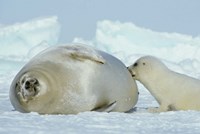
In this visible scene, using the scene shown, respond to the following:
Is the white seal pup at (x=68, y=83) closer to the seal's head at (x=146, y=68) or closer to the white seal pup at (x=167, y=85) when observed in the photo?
the white seal pup at (x=167, y=85)

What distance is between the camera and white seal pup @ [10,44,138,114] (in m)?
3.88

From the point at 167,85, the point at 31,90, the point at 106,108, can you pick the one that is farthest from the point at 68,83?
the point at 167,85

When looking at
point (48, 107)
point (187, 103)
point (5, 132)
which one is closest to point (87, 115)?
point (48, 107)

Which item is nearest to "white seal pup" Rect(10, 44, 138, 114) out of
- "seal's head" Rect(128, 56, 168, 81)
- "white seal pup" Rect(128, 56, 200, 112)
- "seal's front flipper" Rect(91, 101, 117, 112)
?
"seal's front flipper" Rect(91, 101, 117, 112)

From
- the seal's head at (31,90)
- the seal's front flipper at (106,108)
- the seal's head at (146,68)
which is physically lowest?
the seal's front flipper at (106,108)

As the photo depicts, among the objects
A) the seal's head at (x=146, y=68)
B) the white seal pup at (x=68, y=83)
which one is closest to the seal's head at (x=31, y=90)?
the white seal pup at (x=68, y=83)

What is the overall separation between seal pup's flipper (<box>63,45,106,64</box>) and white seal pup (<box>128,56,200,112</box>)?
0.79 meters

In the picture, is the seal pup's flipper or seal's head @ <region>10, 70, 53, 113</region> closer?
seal's head @ <region>10, 70, 53, 113</region>

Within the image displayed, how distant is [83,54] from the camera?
423 centimetres

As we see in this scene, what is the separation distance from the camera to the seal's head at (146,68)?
17.4 feet

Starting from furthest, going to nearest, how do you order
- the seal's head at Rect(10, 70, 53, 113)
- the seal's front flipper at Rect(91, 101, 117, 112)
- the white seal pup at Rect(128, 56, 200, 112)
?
the white seal pup at Rect(128, 56, 200, 112) → the seal's front flipper at Rect(91, 101, 117, 112) → the seal's head at Rect(10, 70, 53, 113)

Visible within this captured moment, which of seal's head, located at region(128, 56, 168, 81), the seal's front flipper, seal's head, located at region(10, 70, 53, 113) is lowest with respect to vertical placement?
the seal's front flipper

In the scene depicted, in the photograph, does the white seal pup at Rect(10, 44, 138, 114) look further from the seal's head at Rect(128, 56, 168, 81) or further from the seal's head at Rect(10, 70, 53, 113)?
the seal's head at Rect(128, 56, 168, 81)

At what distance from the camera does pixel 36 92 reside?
12.6ft
